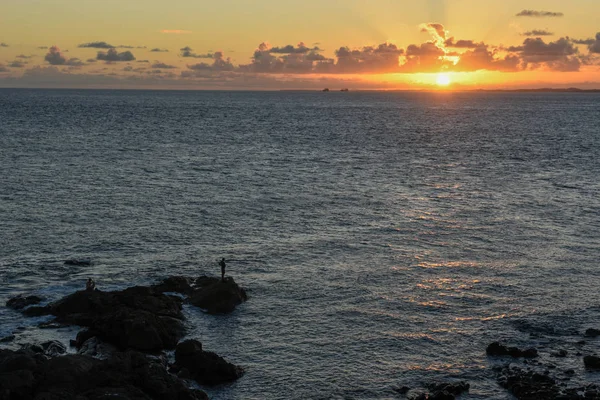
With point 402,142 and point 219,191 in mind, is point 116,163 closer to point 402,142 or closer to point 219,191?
point 219,191

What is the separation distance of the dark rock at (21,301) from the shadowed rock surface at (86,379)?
1143 centimetres

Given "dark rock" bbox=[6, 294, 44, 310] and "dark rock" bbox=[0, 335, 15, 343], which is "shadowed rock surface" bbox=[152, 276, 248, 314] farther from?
"dark rock" bbox=[0, 335, 15, 343]

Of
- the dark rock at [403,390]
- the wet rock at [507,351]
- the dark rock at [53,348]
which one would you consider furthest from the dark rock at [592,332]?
the dark rock at [53,348]

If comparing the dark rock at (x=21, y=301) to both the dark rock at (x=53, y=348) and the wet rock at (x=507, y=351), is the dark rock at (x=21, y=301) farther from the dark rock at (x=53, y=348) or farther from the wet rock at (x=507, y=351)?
the wet rock at (x=507, y=351)

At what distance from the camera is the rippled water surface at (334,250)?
38969mm

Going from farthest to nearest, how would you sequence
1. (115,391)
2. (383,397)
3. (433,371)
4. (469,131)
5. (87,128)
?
(469,131)
(87,128)
(433,371)
(383,397)
(115,391)

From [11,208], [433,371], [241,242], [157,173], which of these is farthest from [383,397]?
[157,173]

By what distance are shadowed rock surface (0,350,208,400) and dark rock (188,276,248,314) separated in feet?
37.1

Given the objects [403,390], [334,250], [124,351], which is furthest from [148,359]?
[334,250]

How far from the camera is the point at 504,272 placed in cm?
5350

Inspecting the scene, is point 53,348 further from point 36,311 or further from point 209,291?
point 209,291

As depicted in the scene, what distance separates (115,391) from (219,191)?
5607 cm

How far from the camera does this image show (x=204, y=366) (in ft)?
115

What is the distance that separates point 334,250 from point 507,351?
73.7 feet
